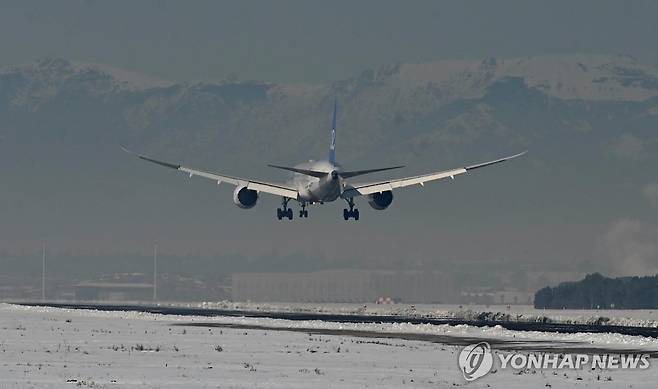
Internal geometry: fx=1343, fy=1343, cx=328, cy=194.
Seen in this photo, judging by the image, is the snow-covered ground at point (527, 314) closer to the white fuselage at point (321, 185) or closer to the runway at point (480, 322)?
the runway at point (480, 322)

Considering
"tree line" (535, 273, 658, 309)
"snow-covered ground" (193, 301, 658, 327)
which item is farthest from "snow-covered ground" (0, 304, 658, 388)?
"tree line" (535, 273, 658, 309)

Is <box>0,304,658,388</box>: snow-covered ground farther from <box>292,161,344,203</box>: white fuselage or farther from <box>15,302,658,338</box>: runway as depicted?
<box>292,161,344,203</box>: white fuselage

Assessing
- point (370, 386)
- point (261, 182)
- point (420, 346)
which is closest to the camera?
point (370, 386)


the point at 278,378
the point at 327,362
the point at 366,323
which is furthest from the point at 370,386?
the point at 366,323

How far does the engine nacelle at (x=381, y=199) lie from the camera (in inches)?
4956

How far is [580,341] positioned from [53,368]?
112ft

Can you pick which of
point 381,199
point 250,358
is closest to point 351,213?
point 381,199

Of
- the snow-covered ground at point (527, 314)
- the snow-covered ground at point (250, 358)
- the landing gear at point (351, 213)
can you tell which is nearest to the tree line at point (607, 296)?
the snow-covered ground at point (527, 314)

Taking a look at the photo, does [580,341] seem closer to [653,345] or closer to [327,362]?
[653,345]

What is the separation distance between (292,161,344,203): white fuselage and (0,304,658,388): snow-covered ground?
24610 mm

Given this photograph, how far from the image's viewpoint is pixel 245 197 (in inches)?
5037

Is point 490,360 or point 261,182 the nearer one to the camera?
point 490,360

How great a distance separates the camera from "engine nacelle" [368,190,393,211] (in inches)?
4956

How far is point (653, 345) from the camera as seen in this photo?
72625 mm
